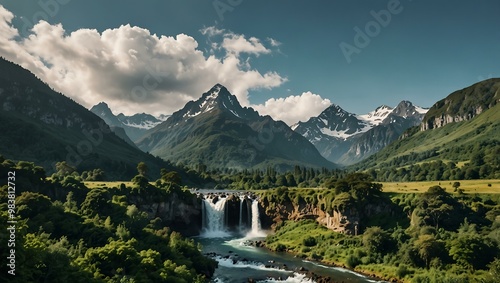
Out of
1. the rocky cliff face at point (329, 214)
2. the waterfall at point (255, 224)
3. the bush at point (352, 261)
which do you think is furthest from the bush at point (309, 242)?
the waterfall at point (255, 224)

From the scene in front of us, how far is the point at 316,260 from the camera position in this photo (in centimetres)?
8638

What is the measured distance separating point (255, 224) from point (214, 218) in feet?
52.7

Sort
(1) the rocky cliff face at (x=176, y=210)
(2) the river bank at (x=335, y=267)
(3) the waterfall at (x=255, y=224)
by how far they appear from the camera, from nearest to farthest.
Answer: (2) the river bank at (x=335, y=267), (1) the rocky cliff face at (x=176, y=210), (3) the waterfall at (x=255, y=224)

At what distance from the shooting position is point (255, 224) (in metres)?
128

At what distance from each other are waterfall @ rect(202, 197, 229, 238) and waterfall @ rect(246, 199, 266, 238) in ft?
31.6

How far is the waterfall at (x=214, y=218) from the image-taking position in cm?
12743

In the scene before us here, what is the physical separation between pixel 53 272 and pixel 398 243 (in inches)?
2867

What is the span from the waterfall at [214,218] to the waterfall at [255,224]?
9.62 meters

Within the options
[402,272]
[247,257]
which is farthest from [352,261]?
[247,257]

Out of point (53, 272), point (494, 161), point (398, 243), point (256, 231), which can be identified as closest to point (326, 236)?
point (398, 243)

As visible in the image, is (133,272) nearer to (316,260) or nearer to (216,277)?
(216,277)

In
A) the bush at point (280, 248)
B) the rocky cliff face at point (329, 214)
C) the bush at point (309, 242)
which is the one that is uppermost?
the rocky cliff face at point (329, 214)

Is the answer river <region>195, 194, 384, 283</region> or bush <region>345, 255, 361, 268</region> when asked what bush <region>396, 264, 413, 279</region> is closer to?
river <region>195, 194, 384, 283</region>

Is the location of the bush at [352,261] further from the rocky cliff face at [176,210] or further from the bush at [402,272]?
the rocky cliff face at [176,210]
